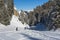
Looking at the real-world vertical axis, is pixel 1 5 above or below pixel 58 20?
above

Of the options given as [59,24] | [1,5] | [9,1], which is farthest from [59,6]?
[9,1]

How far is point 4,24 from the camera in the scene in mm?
45656

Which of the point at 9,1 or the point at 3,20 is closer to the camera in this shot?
the point at 3,20

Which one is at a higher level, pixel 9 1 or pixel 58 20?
pixel 9 1

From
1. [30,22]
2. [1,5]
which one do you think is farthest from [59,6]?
[30,22]

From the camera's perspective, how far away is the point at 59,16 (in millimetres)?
28734

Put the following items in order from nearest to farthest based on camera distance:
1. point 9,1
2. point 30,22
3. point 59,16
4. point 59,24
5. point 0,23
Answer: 1. point 59,24
2. point 59,16
3. point 0,23
4. point 9,1
5. point 30,22

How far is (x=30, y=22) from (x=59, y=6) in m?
116

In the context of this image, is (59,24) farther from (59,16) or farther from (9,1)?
(9,1)

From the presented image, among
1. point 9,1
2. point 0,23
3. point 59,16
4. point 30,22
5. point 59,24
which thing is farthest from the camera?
point 30,22

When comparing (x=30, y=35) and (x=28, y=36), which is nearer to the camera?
(x=28, y=36)

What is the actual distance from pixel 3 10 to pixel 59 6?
21127mm

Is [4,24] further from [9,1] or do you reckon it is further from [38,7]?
[38,7]

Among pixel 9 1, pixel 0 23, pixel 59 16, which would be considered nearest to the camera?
pixel 59 16
